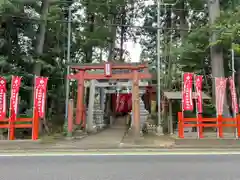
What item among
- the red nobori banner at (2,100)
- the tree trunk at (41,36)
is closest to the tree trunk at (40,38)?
the tree trunk at (41,36)

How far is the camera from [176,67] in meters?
25.4

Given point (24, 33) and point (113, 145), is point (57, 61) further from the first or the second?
point (113, 145)

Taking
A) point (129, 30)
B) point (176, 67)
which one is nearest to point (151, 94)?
point (176, 67)

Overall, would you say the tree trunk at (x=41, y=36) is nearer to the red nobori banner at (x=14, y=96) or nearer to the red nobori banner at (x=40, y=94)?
the red nobori banner at (x=40, y=94)

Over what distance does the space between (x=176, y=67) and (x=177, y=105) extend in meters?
5.01

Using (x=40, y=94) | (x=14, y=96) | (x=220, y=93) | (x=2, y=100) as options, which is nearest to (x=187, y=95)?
(x=220, y=93)
